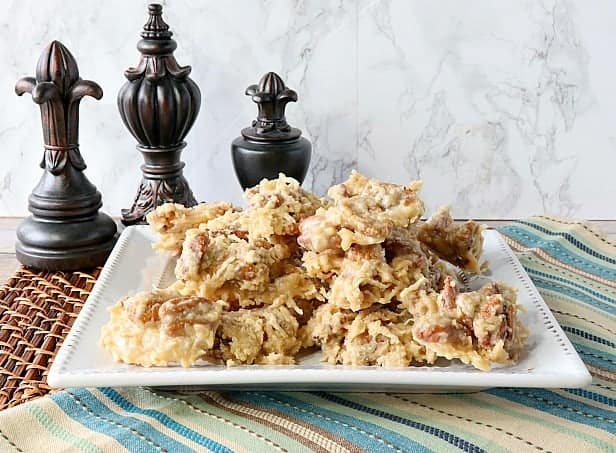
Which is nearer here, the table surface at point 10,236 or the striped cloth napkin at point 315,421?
the striped cloth napkin at point 315,421

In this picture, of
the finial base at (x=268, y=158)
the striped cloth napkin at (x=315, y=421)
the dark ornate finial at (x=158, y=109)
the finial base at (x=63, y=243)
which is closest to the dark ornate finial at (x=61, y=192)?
the finial base at (x=63, y=243)

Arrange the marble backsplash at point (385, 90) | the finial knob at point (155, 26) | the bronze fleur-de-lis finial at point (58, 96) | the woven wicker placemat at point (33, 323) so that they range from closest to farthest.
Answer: the woven wicker placemat at point (33, 323), the bronze fleur-de-lis finial at point (58, 96), the finial knob at point (155, 26), the marble backsplash at point (385, 90)

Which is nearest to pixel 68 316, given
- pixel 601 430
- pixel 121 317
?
pixel 121 317

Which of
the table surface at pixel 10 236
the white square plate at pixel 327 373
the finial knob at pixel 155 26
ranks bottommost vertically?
the white square plate at pixel 327 373

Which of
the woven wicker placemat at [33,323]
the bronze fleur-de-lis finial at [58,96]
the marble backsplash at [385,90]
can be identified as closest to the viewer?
the woven wicker placemat at [33,323]

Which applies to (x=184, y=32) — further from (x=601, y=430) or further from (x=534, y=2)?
(x=601, y=430)

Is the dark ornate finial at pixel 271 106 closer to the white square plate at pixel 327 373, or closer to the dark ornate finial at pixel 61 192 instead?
the dark ornate finial at pixel 61 192

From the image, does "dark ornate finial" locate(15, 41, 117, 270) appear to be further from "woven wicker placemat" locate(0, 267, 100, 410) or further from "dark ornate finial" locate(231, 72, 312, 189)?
"dark ornate finial" locate(231, 72, 312, 189)
